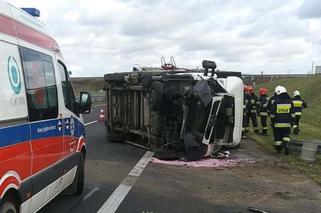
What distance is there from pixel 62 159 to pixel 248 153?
800 centimetres

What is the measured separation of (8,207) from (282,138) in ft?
32.3

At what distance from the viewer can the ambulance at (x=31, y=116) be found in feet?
14.3

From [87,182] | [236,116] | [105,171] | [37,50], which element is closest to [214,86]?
[236,116]

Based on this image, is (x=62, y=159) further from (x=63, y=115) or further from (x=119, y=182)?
(x=119, y=182)

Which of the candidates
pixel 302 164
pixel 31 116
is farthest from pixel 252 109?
pixel 31 116

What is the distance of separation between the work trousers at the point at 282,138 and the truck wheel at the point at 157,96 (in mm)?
3501

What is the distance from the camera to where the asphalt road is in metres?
7.27

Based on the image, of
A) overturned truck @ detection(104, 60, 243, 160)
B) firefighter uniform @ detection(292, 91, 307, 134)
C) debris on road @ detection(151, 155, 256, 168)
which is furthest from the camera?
firefighter uniform @ detection(292, 91, 307, 134)

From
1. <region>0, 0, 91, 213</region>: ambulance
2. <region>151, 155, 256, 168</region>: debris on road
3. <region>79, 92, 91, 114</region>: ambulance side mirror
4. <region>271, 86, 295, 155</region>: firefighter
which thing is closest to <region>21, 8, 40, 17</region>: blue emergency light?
<region>0, 0, 91, 213</region>: ambulance

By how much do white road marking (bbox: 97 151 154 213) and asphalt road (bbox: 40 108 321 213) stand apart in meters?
0.08

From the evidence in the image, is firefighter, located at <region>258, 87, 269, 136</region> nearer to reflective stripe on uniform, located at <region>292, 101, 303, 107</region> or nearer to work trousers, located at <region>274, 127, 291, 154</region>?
reflective stripe on uniform, located at <region>292, 101, 303, 107</region>

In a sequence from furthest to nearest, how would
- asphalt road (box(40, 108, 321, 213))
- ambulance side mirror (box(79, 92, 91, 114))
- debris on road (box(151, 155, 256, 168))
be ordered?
debris on road (box(151, 155, 256, 168)) → ambulance side mirror (box(79, 92, 91, 114)) → asphalt road (box(40, 108, 321, 213))

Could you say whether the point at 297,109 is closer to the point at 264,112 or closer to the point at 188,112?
the point at 264,112

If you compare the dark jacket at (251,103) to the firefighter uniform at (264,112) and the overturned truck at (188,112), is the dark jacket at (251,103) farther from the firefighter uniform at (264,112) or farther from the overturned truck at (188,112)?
the overturned truck at (188,112)
